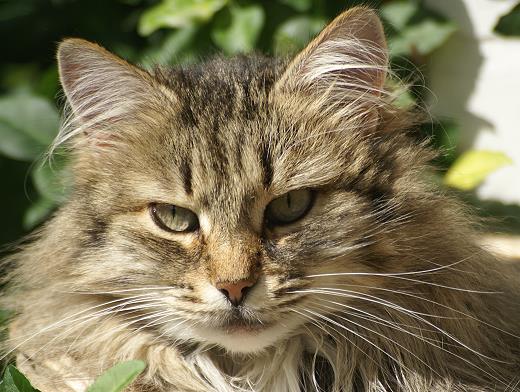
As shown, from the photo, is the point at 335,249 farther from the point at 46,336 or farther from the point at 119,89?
the point at 46,336

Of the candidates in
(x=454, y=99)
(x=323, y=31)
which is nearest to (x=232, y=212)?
(x=323, y=31)

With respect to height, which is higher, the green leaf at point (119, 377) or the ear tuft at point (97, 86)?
the ear tuft at point (97, 86)

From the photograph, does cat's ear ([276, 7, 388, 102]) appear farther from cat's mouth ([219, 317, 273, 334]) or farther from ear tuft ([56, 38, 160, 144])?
cat's mouth ([219, 317, 273, 334])

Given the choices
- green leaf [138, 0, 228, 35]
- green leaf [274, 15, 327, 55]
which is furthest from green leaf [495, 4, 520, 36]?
green leaf [138, 0, 228, 35]

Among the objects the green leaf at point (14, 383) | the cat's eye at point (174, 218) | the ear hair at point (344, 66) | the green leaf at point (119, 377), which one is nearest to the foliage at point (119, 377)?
the green leaf at point (119, 377)

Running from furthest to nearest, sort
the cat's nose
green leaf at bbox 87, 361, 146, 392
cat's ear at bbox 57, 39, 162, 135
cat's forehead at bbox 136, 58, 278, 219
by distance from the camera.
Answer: cat's ear at bbox 57, 39, 162, 135
cat's forehead at bbox 136, 58, 278, 219
the cat's nose
green leaf at bbox 87, 361, 146, 392

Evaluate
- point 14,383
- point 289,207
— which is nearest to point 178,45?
point 289,207

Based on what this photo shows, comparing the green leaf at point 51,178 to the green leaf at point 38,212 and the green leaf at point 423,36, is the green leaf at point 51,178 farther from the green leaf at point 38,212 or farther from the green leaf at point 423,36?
the green leaf at point 423,36
